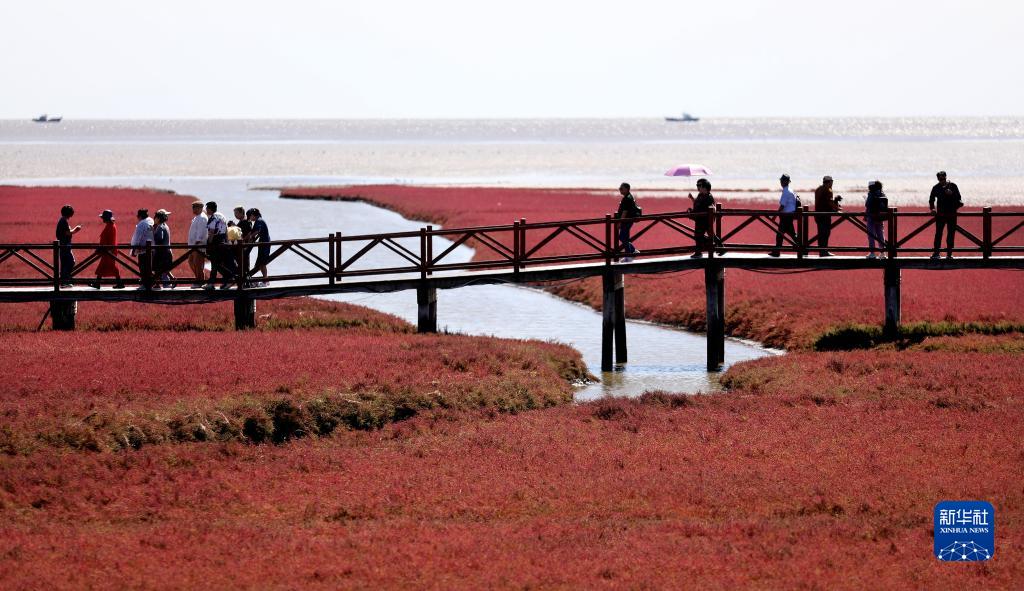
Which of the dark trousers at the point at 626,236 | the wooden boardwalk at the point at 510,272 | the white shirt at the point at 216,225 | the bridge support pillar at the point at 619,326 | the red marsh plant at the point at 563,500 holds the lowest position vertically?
the red marsh plant at the point at 563,500

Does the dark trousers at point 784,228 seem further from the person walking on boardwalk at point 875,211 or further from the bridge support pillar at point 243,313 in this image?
the bridge support pillar at point 243,313

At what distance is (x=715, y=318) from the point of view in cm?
3055

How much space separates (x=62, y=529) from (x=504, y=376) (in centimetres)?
1071

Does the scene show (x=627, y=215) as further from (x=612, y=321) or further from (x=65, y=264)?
(x=65, y=264)

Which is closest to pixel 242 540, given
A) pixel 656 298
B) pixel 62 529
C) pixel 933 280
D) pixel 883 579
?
pixel 62 529

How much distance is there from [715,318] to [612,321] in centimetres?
226

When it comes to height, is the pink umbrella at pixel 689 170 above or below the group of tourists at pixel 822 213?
above

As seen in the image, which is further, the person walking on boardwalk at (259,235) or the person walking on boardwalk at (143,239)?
the person walking on boardwalk at (259,235)

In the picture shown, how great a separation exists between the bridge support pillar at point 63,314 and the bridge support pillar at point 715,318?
1369 cm

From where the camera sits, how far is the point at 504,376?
2550 cm

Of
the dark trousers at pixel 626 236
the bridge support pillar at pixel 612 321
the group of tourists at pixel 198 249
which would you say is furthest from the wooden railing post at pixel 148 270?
the dark trousers at pixel 626 236

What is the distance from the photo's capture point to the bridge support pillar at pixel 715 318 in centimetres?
3009

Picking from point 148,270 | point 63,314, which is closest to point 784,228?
point 148,270

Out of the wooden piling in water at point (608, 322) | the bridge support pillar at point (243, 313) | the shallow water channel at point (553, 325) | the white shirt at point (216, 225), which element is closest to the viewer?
the shallow water channel at point (553, 325)
